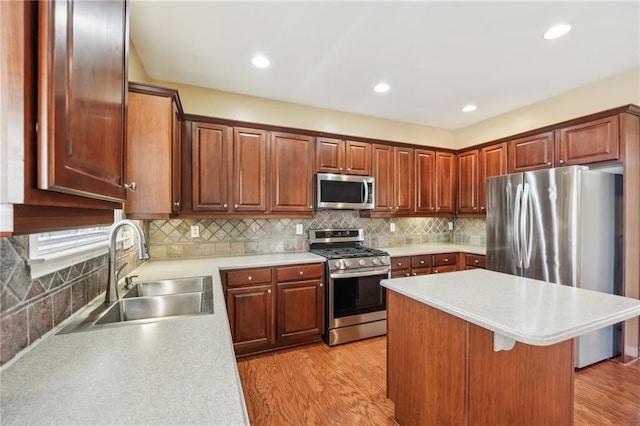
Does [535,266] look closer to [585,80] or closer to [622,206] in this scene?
[622,206]

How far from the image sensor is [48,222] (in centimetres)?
58

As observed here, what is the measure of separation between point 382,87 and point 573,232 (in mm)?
2237

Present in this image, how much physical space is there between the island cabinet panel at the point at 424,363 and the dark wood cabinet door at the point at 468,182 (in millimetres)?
2672

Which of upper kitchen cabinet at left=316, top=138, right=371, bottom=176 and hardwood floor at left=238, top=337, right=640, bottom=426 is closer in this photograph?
hardwood floor at left=238, top=337, right=640, bottom=426

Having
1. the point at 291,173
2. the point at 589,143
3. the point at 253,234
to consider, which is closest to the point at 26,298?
the point at 253,234

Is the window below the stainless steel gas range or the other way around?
the other way around

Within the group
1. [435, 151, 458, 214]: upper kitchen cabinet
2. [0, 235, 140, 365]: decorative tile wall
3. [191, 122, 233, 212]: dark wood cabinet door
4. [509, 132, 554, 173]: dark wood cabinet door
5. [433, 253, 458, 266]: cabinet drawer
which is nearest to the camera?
[0, 235, 140, 365]: decorative tile wall

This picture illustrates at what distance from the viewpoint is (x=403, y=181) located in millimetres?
3727

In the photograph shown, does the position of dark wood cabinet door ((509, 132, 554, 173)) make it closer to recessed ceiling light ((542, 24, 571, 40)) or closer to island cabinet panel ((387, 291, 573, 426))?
recessed ceiling light ((542, 24, 571, 40))

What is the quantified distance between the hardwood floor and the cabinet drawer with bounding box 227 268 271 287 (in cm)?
73

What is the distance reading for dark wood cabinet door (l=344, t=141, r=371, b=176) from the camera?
11.1 feet

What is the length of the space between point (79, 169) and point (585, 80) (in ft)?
13.4

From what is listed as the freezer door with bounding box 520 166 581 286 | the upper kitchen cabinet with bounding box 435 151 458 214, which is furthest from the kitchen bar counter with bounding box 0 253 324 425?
the upper kitchen cabinet with bounding box 435 151 458 214

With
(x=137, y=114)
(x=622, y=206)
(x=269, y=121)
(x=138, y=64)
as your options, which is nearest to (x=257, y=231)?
(x=269, y=121)
